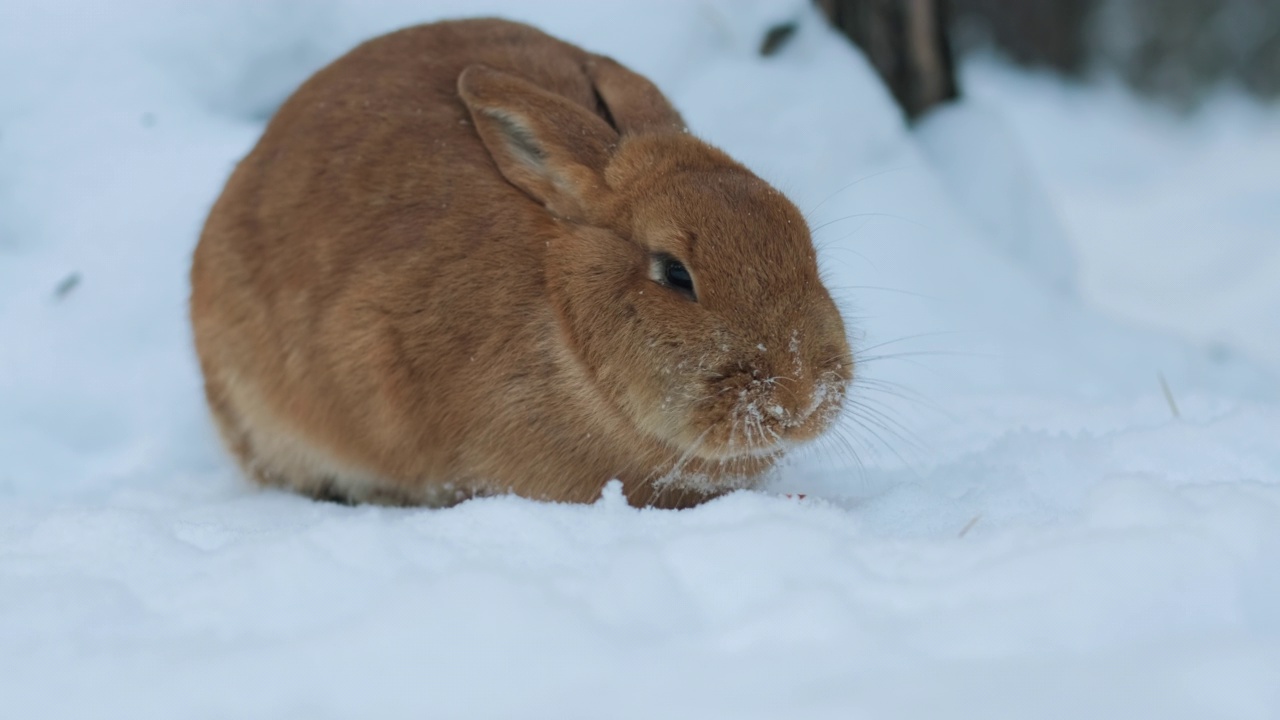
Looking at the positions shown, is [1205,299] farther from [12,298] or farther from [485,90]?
[12,298]

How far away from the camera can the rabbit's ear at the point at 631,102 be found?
354cm

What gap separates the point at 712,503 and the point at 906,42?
409 cm

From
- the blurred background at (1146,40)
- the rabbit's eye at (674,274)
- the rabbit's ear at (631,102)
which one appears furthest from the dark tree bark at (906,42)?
the blurred background at (1146,40)

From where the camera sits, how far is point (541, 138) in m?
3.23

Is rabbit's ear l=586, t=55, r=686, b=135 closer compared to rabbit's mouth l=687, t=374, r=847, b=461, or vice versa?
rabbit's mouth l=687, t=374, r=847, b=461

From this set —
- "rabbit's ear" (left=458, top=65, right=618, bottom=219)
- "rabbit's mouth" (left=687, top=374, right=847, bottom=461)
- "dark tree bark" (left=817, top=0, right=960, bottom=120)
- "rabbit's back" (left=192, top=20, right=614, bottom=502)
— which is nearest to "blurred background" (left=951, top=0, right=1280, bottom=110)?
"dark tree bark" (left=817, top=0, right=960, bottom=120)

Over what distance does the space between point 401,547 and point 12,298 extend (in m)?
3.04

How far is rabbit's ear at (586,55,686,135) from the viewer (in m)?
3.54

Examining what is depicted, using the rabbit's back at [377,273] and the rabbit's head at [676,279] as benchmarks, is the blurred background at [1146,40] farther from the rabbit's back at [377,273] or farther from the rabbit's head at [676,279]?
the rabbit's head at [676,279]

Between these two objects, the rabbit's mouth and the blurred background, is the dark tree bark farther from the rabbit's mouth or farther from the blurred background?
the blurred background

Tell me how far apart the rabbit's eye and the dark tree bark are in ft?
10.5

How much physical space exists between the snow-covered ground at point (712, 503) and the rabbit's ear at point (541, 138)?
0.98 m

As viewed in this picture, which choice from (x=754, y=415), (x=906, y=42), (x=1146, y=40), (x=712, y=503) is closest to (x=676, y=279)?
(x=754, y=415)

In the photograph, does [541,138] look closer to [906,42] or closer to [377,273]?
[377,273]
